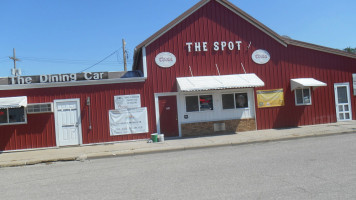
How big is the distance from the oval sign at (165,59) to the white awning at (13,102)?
644 centimetres

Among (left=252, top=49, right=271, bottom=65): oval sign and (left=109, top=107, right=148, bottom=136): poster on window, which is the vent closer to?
(left=109, top=107, right=148, bottom=136): poster on window

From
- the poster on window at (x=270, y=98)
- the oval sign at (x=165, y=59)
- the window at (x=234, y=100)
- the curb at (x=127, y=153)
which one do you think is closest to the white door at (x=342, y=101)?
the poster on window at (x=270, y=98)

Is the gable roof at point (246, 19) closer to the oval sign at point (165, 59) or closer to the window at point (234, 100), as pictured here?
the oval sign at point (165, 59)

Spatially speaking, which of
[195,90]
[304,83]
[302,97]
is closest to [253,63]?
[304,83]

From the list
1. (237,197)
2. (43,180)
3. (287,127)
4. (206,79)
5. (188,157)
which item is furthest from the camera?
(287,127)

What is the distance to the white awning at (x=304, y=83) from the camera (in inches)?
569

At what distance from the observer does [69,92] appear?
43.1 ft

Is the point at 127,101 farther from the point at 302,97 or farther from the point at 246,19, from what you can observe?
the point at 302,97

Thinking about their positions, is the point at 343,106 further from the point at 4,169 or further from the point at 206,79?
the point at 4,169

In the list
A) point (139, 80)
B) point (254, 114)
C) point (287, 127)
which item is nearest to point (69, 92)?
point (139, 80)

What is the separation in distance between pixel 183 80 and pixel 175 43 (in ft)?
6.91

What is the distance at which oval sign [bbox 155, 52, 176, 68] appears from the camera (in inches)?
556

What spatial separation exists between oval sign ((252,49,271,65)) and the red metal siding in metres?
0.23

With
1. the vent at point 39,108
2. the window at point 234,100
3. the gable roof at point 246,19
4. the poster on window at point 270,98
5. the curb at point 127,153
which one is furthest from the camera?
the poster on window at point 270,98
